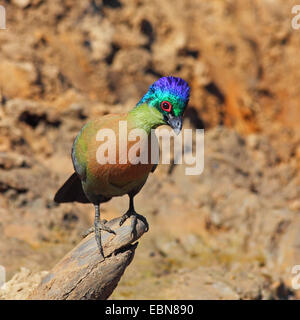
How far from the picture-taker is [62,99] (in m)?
7.52

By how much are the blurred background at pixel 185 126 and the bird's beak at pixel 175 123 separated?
1937mm

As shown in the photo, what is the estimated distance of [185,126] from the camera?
28.2 feet

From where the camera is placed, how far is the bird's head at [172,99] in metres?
3.38

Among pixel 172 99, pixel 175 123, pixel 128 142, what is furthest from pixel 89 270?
pixel 172 99

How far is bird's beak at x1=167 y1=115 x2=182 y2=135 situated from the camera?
3.37 meters

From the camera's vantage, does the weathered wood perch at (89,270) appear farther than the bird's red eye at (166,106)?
Yes

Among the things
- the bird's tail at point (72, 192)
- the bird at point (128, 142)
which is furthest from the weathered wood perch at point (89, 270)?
the bird's tail at point (72, 192)

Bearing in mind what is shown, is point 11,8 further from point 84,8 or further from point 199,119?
point 199,119

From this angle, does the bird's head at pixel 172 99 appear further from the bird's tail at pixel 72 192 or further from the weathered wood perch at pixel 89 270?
the bird's tail at pixel 72 192

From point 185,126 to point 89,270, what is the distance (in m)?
5.24

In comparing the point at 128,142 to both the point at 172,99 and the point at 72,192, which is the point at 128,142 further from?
the point at 72,192

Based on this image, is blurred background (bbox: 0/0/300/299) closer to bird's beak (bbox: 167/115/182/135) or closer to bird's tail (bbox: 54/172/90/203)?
bird's tail (bbox: 54/172/90/203)

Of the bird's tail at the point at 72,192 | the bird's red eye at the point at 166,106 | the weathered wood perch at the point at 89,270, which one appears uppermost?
the bird's red eye at the point at 166,106
